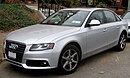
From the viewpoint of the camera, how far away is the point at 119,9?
21.9 m

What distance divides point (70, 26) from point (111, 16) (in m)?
1.99

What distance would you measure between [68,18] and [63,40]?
4.22ft

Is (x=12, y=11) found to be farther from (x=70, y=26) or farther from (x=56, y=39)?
(x=56, y=39)

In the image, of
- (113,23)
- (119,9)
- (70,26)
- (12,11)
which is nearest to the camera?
(70,26)

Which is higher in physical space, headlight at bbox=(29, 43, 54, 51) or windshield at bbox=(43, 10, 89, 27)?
windshield at bbox=(43, 10, 89, 27)

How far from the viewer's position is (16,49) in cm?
496

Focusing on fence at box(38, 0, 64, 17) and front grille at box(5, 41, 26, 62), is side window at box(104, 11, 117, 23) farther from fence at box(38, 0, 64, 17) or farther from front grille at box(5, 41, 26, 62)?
fence at box(38, 0, 64, 17)

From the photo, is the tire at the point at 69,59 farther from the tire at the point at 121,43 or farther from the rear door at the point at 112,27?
the tire at the point at 121,43

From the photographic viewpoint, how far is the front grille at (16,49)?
192 inches

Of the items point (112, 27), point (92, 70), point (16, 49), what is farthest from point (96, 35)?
point (16, 49)

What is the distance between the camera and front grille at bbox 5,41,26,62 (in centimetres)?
487

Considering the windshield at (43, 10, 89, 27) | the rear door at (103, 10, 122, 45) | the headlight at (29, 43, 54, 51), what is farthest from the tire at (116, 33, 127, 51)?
the headlight at (29, 43, 54, 51)

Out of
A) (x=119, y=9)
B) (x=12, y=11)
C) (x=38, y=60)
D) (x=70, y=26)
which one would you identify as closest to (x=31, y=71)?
(x=38, y=60)

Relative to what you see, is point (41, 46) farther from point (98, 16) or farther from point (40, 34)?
point (98, 16)
